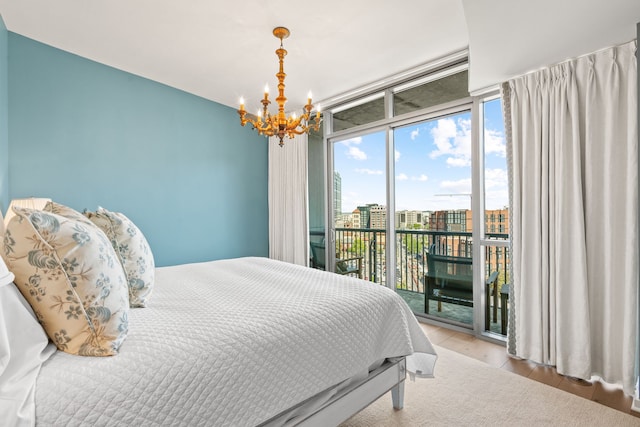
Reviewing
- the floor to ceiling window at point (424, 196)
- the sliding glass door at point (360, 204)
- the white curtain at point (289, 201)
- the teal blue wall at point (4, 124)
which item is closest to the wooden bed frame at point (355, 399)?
the floor to ceiling window at point (424, 196)

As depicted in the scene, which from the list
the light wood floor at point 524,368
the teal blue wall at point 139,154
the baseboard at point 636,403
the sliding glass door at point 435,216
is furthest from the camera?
the sliding glass door at point 435,216

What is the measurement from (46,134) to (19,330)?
2.63m

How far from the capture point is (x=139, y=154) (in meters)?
3.29

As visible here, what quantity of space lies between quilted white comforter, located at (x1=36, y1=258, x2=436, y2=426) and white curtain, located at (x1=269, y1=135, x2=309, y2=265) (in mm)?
2231

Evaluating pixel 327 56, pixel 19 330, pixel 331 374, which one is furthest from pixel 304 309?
pixel 327 56

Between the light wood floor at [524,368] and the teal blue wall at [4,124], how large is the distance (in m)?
3.77

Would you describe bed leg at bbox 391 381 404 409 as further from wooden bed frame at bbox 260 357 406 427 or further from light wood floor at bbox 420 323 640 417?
light wood floor at bbox 420 323 640 417

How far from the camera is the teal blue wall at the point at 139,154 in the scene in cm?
265

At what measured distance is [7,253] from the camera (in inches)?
36.3

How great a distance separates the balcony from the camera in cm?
293

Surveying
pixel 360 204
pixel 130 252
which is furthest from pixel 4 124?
pixel 360 204

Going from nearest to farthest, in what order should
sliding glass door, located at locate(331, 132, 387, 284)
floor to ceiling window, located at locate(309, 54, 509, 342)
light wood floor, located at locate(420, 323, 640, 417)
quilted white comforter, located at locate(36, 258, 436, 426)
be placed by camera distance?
1. quilted white comforter, located at locate(36, 258, 436, 426)
2. light wood floor, located at locate(420, 323, 640, 417)
3. floor to ceiling window, located at locate(309, 54, 509, 342)
4. sliding glass door, located at locate(331, 132, 387, 284)

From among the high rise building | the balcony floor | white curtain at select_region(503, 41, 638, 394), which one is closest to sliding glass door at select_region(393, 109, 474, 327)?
the balcony floor

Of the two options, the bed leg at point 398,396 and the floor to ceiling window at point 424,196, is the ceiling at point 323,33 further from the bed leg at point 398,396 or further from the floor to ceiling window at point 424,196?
the bed leg at point 398,396
